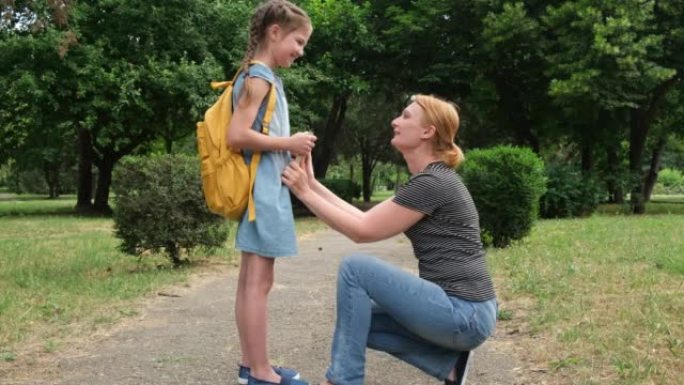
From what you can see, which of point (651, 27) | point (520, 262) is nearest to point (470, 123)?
point (651, 27)

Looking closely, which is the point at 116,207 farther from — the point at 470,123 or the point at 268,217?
the point at 470,123

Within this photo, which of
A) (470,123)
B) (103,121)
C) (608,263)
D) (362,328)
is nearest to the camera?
(362,328)

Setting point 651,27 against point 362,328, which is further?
point 651,27

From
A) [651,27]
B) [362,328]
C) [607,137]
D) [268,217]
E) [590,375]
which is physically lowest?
[590,375]

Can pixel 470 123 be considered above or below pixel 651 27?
below

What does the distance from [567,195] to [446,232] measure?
17334 mm

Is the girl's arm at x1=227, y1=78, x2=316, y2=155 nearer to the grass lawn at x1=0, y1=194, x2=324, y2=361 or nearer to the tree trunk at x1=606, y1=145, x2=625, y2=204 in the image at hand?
the grass lawn at x1=0, y1=194, x2=324, y2=361

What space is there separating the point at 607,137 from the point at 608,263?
17825mm

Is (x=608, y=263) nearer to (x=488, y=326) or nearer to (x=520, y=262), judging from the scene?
(x=520, y=262)

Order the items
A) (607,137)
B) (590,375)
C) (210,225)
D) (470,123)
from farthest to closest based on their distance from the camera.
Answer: (470,123) < (607,137) < (210,225) < (590,375)

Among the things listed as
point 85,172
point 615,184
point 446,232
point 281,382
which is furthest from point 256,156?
point 85,172

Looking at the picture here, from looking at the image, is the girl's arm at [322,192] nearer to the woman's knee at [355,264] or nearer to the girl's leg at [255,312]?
the woman's knee at [355,264]

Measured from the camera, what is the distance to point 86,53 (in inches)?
714

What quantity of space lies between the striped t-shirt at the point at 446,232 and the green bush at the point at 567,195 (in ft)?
54.3
